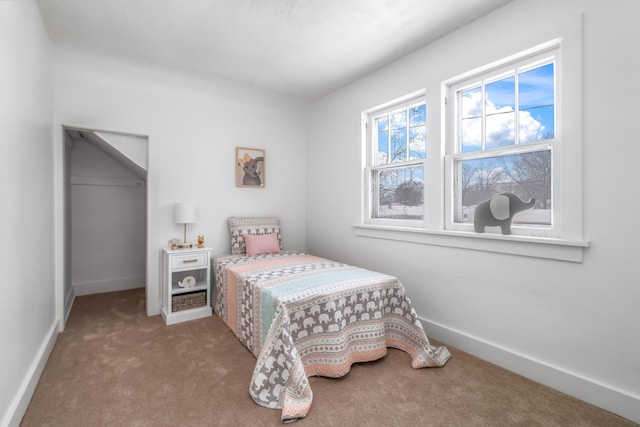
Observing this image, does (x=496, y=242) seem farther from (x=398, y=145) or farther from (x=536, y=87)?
(x=398, y=145)

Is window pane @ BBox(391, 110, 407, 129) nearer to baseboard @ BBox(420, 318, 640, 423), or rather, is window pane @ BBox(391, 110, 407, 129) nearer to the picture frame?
the picture frame

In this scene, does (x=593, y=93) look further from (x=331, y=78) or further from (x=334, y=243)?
(x=334, y=243)

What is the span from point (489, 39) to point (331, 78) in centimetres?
162

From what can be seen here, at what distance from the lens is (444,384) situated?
1.97 m

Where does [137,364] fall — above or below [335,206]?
below

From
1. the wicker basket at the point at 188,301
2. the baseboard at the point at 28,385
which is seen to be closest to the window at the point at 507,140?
the wicker basket at the point at 188,301

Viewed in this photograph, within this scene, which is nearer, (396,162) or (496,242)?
(496,242)

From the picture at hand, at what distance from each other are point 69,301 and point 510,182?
14.6ft

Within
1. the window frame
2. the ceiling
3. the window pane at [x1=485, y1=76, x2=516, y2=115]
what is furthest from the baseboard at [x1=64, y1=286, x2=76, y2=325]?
the window pane at [x1=485, y1=76, x2=516, y2=115]

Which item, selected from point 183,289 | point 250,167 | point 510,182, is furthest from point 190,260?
point 510,182

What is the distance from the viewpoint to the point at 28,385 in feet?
5.78

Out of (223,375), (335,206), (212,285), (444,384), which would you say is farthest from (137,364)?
(335,206)

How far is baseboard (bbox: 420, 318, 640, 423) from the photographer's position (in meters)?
1.68

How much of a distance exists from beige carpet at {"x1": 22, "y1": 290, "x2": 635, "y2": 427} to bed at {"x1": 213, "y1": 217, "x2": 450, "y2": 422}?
82 millimetres
